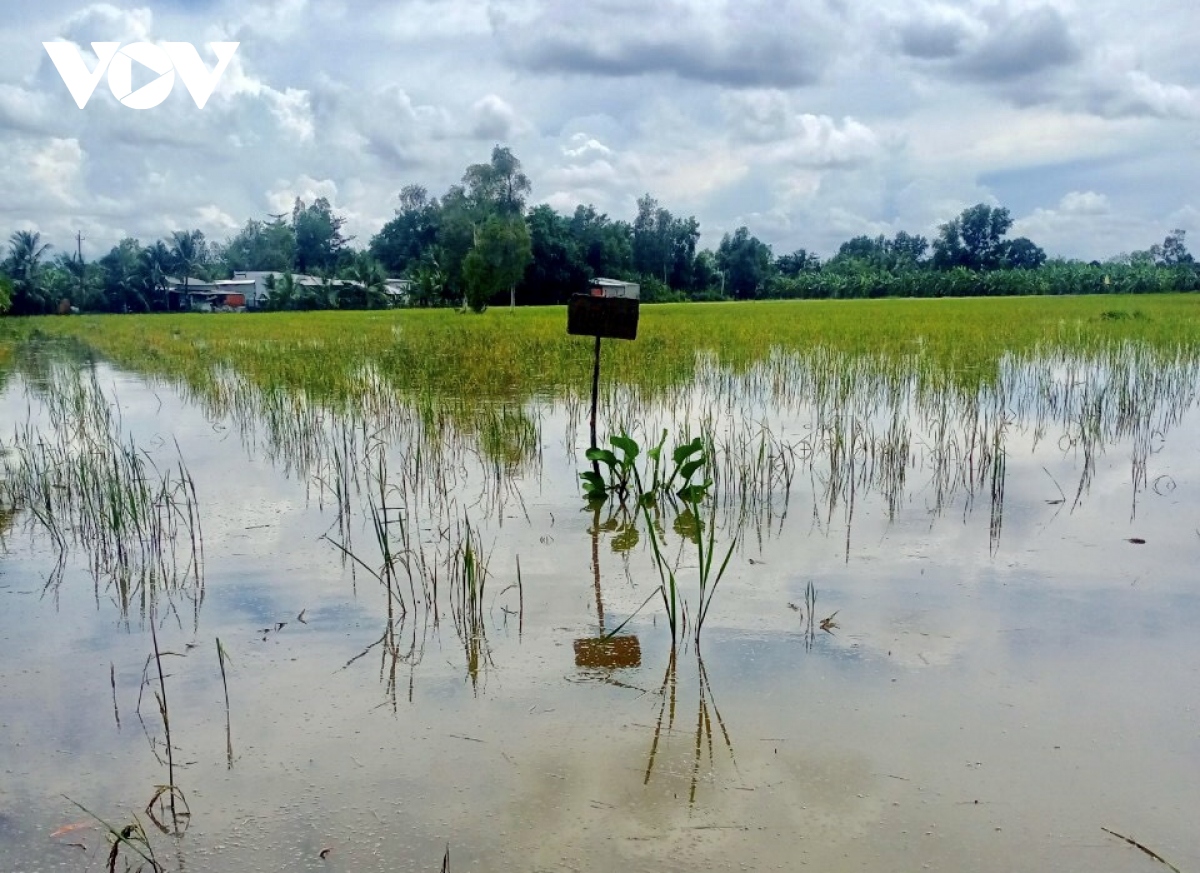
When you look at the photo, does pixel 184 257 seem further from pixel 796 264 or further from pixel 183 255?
pixel 796 264

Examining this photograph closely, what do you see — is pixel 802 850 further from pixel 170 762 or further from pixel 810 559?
pixel 810 559

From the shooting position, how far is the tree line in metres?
50.4

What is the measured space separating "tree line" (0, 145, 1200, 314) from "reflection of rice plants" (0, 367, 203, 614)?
2990cm

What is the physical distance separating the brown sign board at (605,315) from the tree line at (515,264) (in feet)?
99.5

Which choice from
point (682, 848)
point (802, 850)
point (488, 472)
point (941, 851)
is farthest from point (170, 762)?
point (488, 472)

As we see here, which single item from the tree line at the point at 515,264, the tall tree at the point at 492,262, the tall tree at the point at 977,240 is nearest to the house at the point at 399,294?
the tree line at the point at 515,264

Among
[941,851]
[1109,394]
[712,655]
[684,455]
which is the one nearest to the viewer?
[941,851]

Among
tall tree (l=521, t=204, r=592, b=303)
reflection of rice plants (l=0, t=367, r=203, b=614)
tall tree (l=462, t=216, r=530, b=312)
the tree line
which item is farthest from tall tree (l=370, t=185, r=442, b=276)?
reflection of rice plants (l=0, t=367, r=203, b=614)

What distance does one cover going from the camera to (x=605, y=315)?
6309 millimetres

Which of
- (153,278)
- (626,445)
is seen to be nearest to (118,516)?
(626,445)

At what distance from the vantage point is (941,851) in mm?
2383

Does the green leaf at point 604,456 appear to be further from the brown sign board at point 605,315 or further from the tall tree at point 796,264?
the tall tree at point 796,264

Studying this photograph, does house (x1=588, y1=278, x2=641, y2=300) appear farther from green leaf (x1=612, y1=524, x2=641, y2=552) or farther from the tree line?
green leaf (x1=612, y1=524, x2=641, y2=552)

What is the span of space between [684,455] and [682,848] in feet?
10.3
